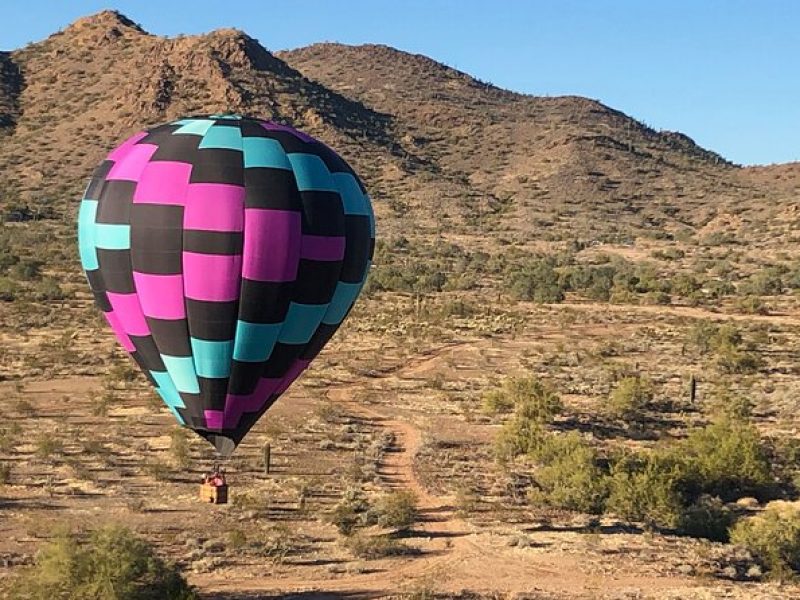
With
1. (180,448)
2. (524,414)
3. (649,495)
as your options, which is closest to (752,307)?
(524,414)

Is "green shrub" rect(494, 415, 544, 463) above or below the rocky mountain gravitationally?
below

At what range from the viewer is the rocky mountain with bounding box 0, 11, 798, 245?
86.5m

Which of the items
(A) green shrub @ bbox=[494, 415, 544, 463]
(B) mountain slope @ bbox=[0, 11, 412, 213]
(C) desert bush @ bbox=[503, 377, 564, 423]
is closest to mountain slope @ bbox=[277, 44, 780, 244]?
(B) mountain slope @ bbox=[0, 11, 412, 213]

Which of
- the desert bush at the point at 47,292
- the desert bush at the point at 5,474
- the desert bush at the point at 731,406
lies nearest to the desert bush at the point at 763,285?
the desert bush at the point at 731,406

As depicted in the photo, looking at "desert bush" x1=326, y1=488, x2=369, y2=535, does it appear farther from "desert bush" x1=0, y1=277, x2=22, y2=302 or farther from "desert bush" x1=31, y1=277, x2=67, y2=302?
"desert bush" x1=0, y1=277, x2=22, y2=302

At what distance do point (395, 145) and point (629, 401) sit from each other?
281 feet

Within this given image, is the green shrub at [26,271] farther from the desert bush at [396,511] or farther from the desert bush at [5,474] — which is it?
the desert bush at [396,511]

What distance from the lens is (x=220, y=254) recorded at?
39.4ft

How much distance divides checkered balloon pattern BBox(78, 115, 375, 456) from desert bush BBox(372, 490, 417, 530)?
3.82 metres

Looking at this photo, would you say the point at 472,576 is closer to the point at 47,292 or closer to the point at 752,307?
the point at 47,292

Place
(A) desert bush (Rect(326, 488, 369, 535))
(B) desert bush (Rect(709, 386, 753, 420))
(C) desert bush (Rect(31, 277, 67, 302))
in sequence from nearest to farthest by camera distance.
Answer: (A) desert bush (Rect(326, 488, 369, 535)), (B) desert bush (Rect(709, 386, 753, 420)), (C) desert bush (Rect(31, 277, 67, 302))

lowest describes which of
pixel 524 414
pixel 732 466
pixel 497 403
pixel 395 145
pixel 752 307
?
pixel 732 466

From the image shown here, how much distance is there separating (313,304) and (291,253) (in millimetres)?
1017

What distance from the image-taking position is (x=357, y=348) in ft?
117
